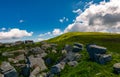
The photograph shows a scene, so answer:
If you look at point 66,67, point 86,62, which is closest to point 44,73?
A: point 66,67

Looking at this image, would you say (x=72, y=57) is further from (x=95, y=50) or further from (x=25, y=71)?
(x=25, y=71)

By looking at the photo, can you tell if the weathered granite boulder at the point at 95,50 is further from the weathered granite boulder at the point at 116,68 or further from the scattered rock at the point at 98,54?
the weathered granite boulder at the point at 116,68

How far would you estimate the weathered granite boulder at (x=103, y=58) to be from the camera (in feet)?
200

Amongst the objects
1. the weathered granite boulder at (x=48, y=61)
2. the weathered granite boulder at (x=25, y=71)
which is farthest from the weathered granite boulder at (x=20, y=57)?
the weathered granite boulder at (x=48, y=61)

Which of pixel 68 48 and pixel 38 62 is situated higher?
pixel 68 48

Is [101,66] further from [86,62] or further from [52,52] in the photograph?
[52,52]

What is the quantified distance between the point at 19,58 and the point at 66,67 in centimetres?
1855

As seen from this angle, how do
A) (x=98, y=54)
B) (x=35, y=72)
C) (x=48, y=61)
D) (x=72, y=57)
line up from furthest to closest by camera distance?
(x=48, y=61)
(x=72, y=57)
(x=35, y=72)
(x=98, y=54)

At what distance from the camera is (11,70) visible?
6494cm

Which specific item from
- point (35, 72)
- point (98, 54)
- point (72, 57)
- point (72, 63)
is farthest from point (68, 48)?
point (98, 54)

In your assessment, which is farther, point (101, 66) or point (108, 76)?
point (101, 66)

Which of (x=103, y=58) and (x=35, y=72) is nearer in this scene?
(x=103, y=58)

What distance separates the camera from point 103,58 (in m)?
60.8

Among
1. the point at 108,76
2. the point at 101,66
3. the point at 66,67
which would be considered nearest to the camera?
the point at 108,76
